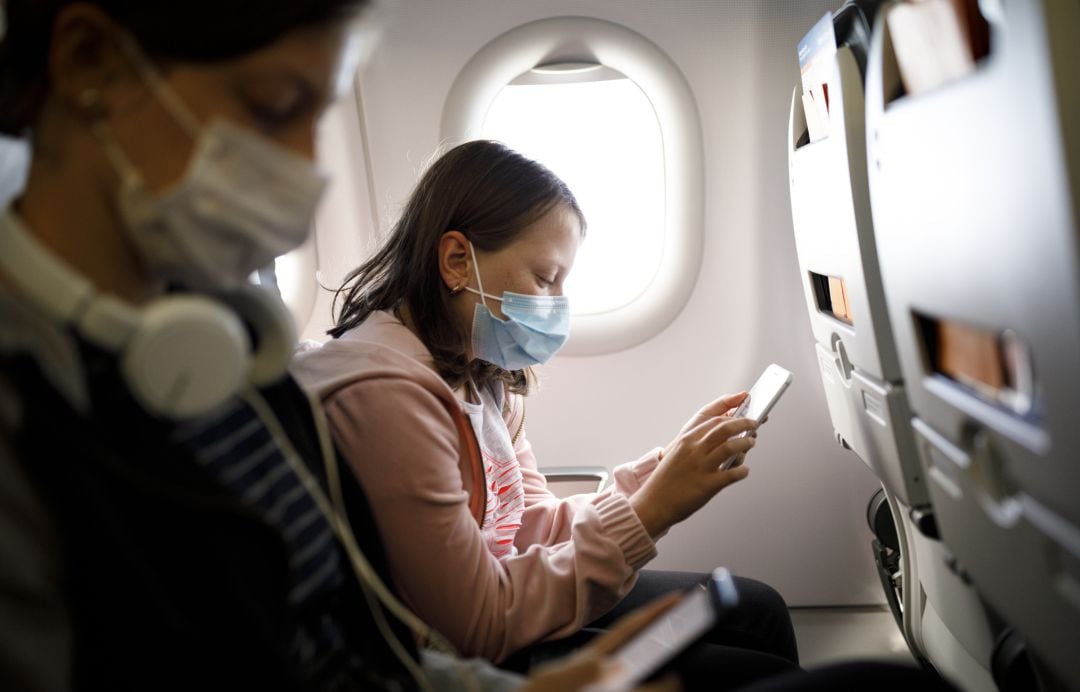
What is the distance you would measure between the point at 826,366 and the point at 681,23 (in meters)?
1.03

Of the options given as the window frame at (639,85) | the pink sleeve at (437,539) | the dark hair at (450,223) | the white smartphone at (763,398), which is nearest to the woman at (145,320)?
the pink sleeve at (437,539)

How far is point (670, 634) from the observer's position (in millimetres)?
924

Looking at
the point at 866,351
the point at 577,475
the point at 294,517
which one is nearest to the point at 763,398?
the point at 866,351

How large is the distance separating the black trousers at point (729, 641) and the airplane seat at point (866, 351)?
0.88 ft

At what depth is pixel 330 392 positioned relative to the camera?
1340 mm

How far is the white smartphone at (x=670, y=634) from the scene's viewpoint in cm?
90

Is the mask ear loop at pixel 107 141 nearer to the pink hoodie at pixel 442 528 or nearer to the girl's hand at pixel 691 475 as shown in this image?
the pink hoodie at pixel 442 528

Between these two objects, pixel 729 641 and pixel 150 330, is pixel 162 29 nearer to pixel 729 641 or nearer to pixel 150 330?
pixel 150 330

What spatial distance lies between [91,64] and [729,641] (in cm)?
143

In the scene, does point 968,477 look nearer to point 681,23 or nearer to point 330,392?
point 330,392

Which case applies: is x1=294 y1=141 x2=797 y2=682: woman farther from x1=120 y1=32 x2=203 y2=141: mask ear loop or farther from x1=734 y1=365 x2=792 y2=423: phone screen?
x1=120 y1=32 x2=203 y2=141: mask ear loop

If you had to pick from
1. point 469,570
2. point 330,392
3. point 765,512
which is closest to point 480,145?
point 330,392

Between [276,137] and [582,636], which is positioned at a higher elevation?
[276,137]

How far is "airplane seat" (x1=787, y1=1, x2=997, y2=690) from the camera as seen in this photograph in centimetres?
143
